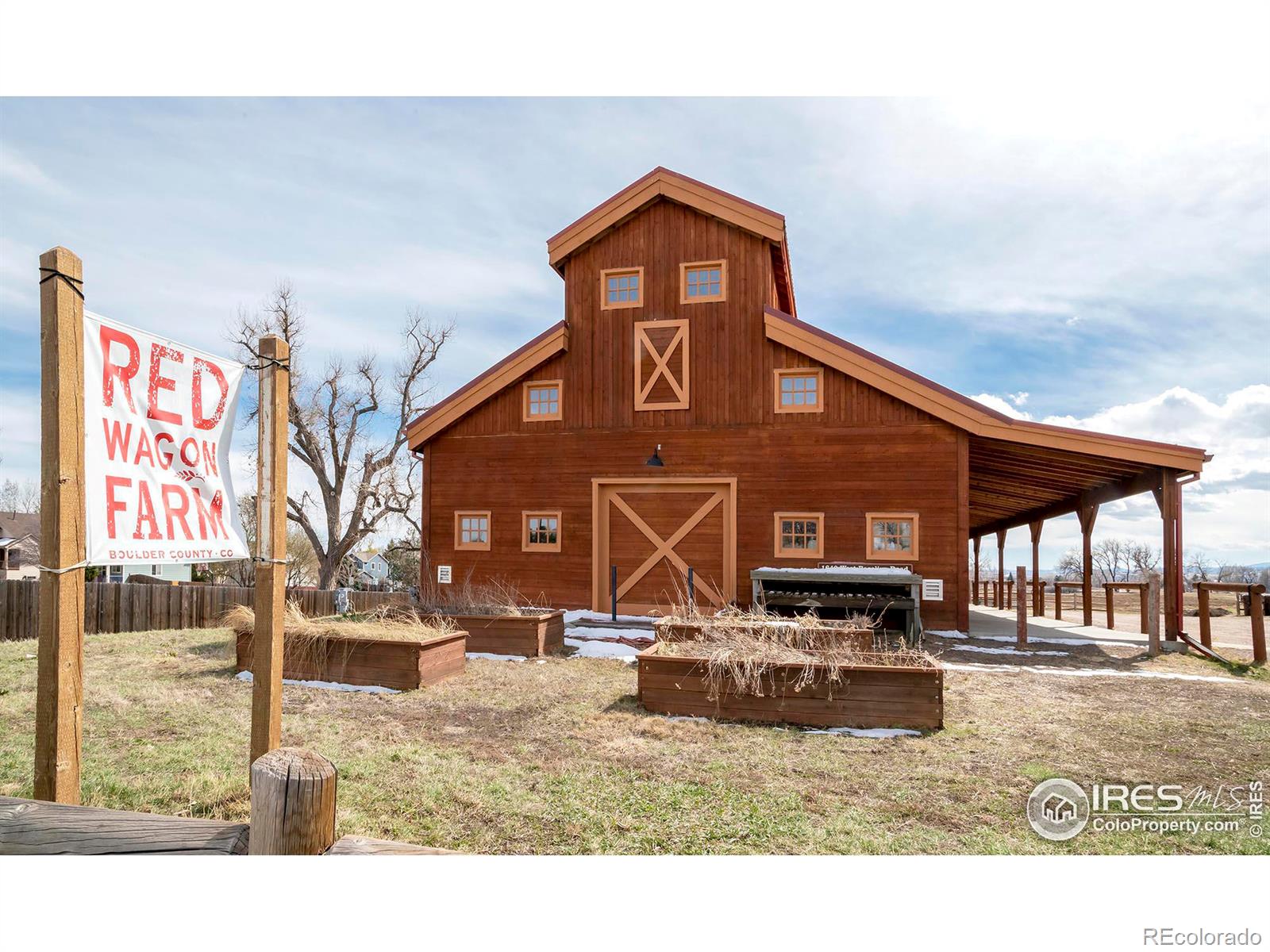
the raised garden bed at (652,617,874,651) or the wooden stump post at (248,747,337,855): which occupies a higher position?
the wooden stump post at (248,747,337,855)

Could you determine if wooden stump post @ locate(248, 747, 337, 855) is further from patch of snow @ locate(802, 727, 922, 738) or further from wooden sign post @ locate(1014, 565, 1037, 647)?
wooden sign post @ locate(1014, 565, 1037, 647)

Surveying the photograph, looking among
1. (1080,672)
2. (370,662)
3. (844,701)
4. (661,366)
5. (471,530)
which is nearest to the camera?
(844,701)

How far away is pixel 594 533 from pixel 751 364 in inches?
178

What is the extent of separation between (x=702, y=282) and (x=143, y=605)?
14.3 metres

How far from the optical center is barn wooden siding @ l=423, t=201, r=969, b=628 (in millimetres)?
12383

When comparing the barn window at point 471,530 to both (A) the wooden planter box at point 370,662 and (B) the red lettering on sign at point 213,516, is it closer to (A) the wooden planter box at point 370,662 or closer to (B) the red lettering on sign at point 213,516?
(A) the wooden planter box at point 370,662

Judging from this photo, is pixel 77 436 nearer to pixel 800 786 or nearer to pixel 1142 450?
pixel 800 786

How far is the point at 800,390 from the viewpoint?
13062 mm

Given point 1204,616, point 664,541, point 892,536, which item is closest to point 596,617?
point 664,541

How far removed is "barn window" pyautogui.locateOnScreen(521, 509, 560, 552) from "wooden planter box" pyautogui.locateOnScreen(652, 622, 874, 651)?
6.49 metres

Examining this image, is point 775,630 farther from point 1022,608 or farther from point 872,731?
point 1022,608

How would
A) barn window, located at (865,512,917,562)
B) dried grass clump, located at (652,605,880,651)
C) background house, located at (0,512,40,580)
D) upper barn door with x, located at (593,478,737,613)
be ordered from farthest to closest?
background house, located at (0,512,40,580) → upper barn door with x, located at (593,478,737,613) → barn window, located at (865,512,917,562) → dried grass clump, located at (652,605,880,651)

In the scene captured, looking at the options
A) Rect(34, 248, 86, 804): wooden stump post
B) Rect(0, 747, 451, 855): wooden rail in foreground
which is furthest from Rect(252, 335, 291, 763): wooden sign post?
Rect(0, 747, 451, 855): wooden rail in foreground

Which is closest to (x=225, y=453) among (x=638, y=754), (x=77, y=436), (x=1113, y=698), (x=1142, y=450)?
(x=77, y=436)
